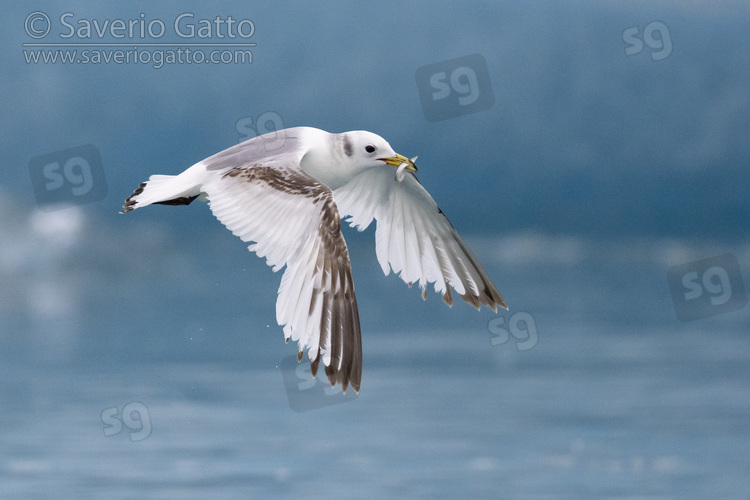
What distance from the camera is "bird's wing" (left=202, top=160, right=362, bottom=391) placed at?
4.64m

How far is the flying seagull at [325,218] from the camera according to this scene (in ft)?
15.4

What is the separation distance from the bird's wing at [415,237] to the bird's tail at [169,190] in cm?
108

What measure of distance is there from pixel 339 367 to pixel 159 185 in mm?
1783

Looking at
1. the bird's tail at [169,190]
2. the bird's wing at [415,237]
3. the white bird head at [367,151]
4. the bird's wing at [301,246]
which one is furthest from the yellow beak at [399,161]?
the bird's tail at [169,190]

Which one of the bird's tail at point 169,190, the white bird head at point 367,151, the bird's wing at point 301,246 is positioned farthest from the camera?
the white bird head at point 367,151

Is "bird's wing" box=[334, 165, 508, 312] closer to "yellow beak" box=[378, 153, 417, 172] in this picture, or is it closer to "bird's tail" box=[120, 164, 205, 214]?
"yellow beak" box=[378, 153, 417, 172]

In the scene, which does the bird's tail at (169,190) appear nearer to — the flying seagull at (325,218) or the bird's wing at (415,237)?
the flying seagull at (325,218)

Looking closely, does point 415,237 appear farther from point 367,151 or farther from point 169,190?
point 169,190

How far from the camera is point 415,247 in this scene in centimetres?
633

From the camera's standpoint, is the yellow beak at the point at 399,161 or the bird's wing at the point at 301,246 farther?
the yellow beak at the point at 399,161

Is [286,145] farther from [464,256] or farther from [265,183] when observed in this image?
[464,256]

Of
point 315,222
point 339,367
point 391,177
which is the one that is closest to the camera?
point 339,367

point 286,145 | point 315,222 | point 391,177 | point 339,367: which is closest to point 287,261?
point 315,222

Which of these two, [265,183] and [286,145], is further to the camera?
[286,145]
